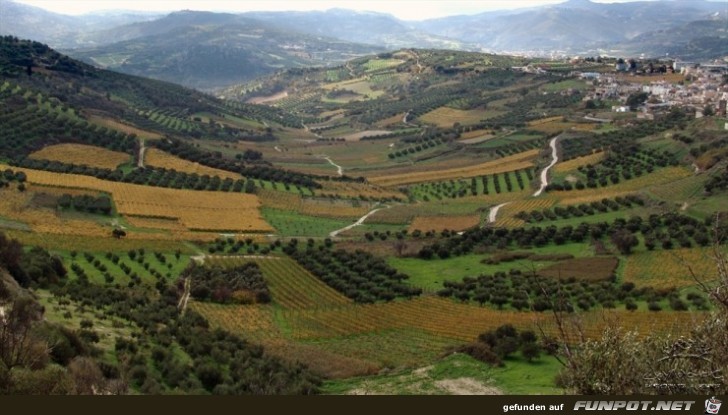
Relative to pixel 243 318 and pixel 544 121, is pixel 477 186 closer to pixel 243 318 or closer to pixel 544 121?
pixel 544 121

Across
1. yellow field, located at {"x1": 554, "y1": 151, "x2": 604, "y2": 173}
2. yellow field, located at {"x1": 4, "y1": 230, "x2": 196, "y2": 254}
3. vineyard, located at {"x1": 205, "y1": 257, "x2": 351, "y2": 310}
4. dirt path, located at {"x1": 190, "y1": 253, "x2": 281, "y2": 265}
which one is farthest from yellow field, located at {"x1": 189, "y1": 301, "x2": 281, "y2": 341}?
yellow field, located at {"x1": 554, "y1": 151, "x2": 604, "y2": 173}

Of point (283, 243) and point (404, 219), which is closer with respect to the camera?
point (283, 243)

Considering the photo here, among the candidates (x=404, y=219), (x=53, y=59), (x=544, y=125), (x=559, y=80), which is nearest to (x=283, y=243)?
(x=404, y=219)

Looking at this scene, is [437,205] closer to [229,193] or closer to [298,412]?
[229,193]

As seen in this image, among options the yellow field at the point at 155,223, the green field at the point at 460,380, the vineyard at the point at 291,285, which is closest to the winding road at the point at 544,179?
the vineyard at the point at 291,285

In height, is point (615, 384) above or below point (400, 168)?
above

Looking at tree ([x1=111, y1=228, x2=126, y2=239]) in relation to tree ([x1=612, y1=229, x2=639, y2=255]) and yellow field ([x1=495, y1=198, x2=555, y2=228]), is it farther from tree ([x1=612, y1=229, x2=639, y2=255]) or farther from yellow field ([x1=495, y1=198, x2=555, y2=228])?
tree ([x1=612, y1=229, x2=639, y2=255])

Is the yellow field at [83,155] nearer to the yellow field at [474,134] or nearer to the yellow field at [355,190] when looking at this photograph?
the yellow field at [355,190]
